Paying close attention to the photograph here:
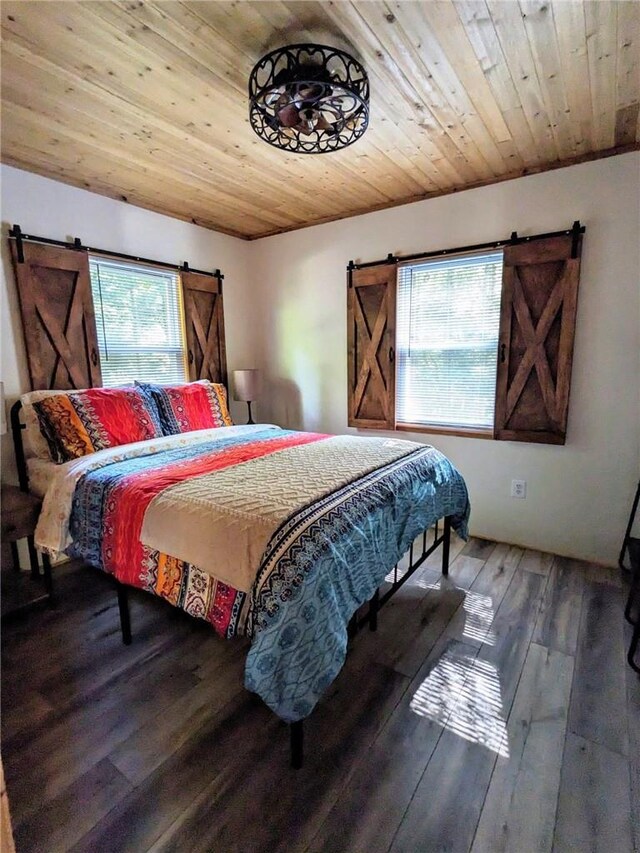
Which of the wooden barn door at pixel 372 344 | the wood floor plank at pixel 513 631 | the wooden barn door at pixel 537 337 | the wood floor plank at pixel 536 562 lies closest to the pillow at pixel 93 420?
the wooden barn door at pixel 372 344

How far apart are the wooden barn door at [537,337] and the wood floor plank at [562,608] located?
83cm

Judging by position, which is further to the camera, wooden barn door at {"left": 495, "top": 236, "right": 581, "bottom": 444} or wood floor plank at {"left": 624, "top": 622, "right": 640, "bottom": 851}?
wooden barn door at {"left": 495, "top": 236, "right": 581, "bottom": 444}

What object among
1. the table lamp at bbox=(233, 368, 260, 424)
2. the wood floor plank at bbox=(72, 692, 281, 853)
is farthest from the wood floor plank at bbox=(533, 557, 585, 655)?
the table lamp at bbox=(233, 368, 260, 424)

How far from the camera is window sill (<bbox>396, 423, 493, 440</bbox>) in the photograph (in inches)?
119

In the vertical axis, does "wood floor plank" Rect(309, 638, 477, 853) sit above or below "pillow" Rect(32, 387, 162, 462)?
below

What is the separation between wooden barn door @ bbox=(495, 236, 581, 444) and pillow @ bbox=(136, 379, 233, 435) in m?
2.12

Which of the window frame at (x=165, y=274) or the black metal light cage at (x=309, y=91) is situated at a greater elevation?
the black metal light cage at (x=309, y=91)

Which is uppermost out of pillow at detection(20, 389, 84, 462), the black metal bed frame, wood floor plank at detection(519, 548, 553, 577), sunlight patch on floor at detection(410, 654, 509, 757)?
pillow at detection(20, 389, 84, 462)

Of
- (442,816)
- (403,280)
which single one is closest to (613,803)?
(442,816)

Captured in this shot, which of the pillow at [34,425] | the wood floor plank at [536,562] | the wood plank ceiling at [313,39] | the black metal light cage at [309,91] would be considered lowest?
the wood floor plank at [536,562]

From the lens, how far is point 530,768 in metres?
1.35

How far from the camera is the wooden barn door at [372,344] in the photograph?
3.31 meters

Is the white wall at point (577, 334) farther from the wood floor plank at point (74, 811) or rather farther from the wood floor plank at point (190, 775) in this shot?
the wood floor plank at point (74, 811)

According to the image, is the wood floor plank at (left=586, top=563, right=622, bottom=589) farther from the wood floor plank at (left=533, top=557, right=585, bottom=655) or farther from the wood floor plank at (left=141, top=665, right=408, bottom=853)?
the wood floor plank at (left=141, top=665, right=408, bottom=853)
